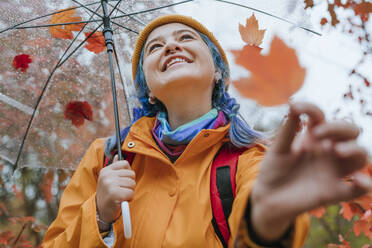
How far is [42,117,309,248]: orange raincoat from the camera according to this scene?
53.4 inches

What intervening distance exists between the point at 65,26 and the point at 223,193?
184cm

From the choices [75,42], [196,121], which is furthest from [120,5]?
[196,121]

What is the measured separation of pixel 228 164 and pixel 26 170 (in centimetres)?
433

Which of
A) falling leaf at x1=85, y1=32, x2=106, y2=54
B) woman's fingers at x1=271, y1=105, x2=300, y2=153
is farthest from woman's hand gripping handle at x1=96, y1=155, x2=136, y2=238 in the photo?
falling leaf at x1=85, y1=32, x2=106, y2=54

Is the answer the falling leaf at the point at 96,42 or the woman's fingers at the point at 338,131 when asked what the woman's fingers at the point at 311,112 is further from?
the falling leaf at the point at 96,42

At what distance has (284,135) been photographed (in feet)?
2.37

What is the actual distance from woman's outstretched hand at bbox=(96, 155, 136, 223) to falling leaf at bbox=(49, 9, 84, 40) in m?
1.36

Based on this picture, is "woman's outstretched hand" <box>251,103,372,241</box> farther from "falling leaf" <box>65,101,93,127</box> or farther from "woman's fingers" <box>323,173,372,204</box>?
"falling leaf" <box>65,101,93,127</box>

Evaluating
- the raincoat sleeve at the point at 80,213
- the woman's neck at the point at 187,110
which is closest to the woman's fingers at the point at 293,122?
the raincoat sleeve at the point at 80,213

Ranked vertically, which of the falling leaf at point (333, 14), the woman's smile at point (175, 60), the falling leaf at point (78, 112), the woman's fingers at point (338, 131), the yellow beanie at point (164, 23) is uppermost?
the falling leaf at point (333, 14)

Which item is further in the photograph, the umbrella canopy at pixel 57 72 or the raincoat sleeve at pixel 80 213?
the umbrella canopy at pixel 57 72

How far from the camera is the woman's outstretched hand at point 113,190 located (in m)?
1.40

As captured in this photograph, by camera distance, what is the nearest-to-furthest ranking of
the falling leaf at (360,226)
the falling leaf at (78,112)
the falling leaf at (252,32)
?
the falling leaf at (252,32) < the falling leaf at (360,226) < the falling leaf at (78,112)

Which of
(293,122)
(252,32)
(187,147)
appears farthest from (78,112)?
(293,122)
